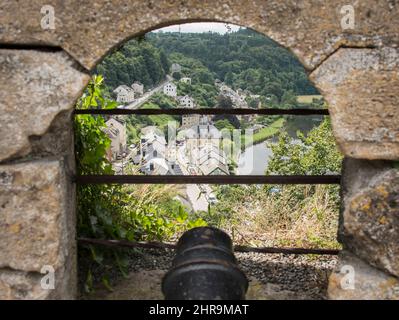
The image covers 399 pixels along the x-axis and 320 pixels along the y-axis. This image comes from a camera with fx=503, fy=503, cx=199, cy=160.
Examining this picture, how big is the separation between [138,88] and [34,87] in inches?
187

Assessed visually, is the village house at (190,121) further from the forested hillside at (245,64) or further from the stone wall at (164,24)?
the stone wall at (164,24)

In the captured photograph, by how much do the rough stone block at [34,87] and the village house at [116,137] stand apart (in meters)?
1.91

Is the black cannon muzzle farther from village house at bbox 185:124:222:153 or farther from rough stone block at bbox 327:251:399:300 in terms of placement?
village house at bbox 185:124:222:153

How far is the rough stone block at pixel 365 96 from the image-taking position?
2.02 m

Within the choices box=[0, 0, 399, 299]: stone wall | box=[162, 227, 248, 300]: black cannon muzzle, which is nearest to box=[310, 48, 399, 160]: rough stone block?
box=[0, 0, 399, 299]: stone wall

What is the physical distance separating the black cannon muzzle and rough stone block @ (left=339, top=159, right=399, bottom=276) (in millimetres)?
533

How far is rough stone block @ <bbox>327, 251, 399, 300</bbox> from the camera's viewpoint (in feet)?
6.88

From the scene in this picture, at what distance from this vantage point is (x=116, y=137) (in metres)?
4.42

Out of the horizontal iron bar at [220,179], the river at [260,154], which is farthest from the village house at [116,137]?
the horizontal iron bar at [220,179]

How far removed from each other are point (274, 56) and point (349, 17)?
225 inches

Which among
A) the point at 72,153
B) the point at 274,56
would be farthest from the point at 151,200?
the point at 274,56

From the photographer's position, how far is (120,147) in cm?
479

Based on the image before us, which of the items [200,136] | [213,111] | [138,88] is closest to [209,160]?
[200,136]
